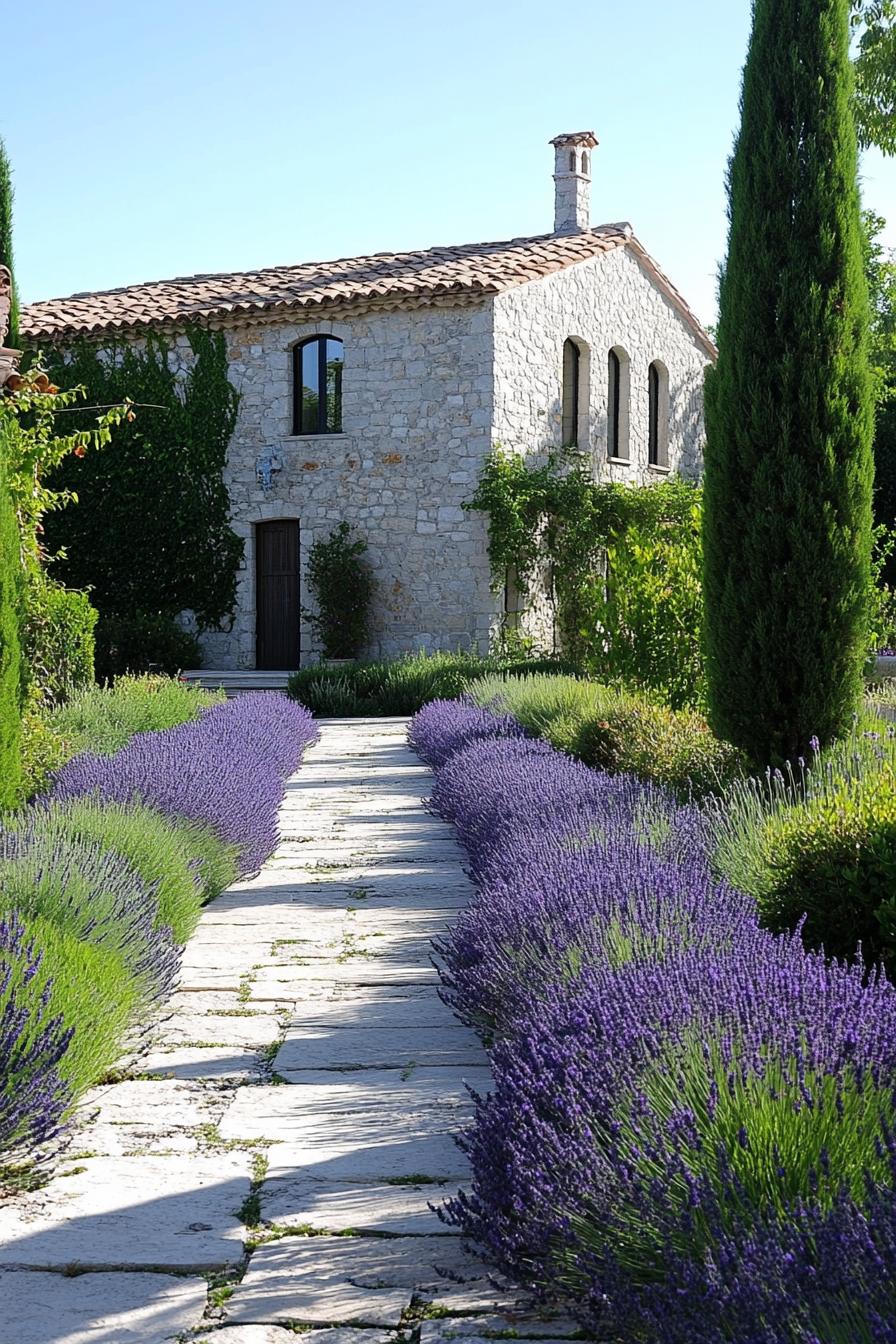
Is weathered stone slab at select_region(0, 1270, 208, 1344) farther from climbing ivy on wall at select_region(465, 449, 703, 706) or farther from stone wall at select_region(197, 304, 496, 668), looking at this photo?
stone wall at select_region(197, 304, 496, 668)

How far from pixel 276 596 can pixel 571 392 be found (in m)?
4.88

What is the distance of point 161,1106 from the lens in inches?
114

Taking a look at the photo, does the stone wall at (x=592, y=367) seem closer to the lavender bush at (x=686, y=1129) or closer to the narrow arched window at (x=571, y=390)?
the narrow arched window at (x=571, y=390)

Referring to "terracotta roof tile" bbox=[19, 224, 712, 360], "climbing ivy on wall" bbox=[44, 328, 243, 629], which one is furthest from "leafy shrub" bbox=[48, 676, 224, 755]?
"terracotta roof tile" bbox=[19, 224, 712, 360]

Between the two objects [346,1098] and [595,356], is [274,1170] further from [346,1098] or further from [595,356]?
[595,356]

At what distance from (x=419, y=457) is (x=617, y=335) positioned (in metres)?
4.36

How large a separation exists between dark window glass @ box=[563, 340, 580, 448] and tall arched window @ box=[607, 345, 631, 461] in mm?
917

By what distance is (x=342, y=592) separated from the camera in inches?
621

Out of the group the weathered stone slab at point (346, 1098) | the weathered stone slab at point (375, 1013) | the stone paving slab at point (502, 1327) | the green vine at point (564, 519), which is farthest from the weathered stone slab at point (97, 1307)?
the green vine at point (564, 519)

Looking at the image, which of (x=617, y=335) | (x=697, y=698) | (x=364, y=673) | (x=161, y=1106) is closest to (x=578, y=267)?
(x=617, y=335)

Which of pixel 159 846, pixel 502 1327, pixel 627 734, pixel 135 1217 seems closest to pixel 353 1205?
pixel 135 1217

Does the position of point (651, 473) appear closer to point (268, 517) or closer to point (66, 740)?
point (268, 517)

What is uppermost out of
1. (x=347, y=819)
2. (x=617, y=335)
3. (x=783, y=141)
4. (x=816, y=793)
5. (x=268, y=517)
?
(x=617, y=335)

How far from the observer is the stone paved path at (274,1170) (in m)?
2.00
